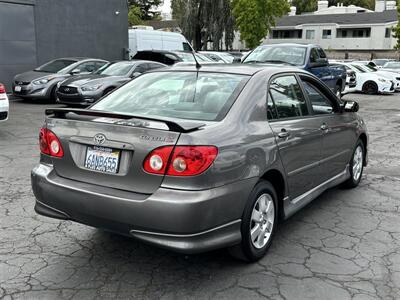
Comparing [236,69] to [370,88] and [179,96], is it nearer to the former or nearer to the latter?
[179,96]

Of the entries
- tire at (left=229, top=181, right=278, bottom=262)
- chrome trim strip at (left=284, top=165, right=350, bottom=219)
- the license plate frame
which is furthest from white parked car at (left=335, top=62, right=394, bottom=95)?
the license plate frame

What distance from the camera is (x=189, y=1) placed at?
38.0 meters

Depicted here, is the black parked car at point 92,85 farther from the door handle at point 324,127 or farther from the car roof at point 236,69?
the door handle at point 324,127

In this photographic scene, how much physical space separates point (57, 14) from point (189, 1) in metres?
20.7

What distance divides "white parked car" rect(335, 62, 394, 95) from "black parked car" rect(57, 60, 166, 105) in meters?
11.5

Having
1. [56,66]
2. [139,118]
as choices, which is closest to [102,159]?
[139,118]

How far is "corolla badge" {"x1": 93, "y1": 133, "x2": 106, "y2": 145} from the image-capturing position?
11.3ft

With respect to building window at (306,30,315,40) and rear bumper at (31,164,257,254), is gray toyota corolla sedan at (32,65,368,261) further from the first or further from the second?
building window at (306,30,315,40)

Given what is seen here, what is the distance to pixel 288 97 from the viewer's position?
4.47m

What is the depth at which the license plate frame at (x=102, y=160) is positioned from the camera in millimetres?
3402

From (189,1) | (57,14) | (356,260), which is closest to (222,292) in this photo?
(356,260)

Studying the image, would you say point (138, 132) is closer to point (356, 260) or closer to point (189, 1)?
point (356, 260)

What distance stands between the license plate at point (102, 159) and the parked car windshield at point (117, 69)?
33.9 ft

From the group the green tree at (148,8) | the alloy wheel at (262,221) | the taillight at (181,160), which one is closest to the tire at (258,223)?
the alloy wheel at (262,221)
